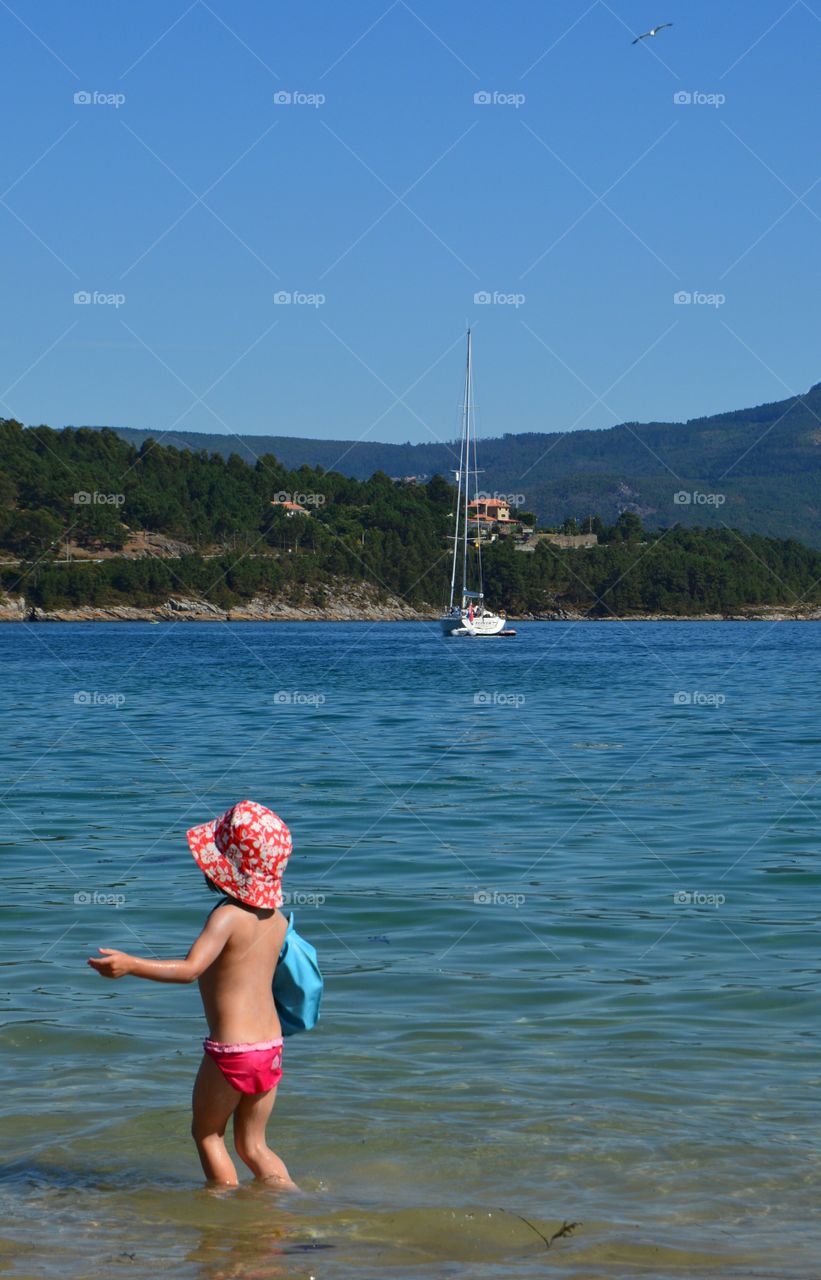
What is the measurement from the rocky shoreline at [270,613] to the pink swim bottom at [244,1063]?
153 meters

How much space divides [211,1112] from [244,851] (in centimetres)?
108

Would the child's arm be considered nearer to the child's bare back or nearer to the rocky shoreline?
the child's bare back

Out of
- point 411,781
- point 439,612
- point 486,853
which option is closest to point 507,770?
point 411,781

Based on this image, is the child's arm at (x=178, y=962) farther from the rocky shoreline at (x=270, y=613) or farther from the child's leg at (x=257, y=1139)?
the rocky shoreline at (x=270, y=613)

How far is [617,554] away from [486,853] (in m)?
178

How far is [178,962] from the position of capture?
5582 mm

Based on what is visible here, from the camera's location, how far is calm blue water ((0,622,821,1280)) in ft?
19.9

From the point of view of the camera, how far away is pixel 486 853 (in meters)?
14.9

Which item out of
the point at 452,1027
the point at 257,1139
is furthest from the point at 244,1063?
the point at 452,1027

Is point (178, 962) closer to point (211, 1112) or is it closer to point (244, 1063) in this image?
point (244, 1063)

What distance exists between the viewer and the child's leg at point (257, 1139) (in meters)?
6.02

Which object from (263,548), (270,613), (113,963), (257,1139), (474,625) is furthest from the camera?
(263,548)

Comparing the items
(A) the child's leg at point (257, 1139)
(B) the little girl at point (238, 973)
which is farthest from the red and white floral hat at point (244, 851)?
(A) the child's leg at point (257, 1139)

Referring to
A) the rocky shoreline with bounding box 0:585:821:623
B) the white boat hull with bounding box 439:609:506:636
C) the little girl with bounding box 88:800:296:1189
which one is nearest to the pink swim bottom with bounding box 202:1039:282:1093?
the little girl with bounding box 88:800:296:1189
